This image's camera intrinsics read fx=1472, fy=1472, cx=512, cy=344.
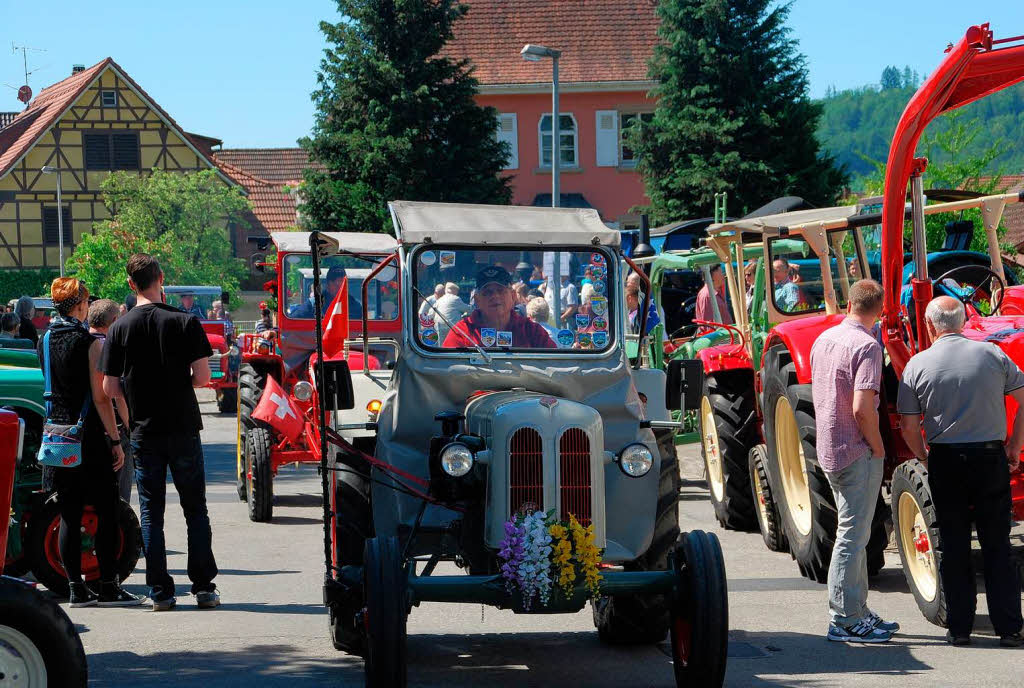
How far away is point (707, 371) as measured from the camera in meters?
12.1

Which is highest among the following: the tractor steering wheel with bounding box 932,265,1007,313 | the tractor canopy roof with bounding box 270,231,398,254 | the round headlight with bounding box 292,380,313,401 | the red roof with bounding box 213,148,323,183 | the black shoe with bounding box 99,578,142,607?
the red roof with bounding box 213,148,323,183

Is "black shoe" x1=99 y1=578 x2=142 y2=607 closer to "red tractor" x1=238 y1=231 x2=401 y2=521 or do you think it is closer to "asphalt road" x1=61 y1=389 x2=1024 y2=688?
"asphalt road" x1=61 y1=389 x2=1024 y2=688

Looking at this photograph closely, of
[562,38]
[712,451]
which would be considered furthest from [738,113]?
[712,451]

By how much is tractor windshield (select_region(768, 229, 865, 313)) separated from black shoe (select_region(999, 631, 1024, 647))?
11.1 feet

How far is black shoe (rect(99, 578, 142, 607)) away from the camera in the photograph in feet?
28.6

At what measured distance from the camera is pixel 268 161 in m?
73.0

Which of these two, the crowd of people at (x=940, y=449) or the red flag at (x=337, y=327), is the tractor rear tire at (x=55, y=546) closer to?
the red flag at (x=337, y=327)

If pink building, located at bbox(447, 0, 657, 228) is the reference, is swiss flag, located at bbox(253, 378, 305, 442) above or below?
below

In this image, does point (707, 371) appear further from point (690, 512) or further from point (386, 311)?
point (386, 311)

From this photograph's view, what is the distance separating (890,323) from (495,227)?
250cm

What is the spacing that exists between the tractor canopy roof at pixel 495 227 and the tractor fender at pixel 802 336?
2099 millimetres

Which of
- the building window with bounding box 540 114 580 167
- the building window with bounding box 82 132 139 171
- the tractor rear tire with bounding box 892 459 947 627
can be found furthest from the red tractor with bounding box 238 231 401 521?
the building window with bounding box 82 132 139 171

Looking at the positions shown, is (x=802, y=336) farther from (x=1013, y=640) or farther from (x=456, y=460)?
(x=456, y=460)

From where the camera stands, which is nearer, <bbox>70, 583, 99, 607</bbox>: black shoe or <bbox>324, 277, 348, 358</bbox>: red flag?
<bbox>70, 583, 99, 607</bbox>: black shoe
